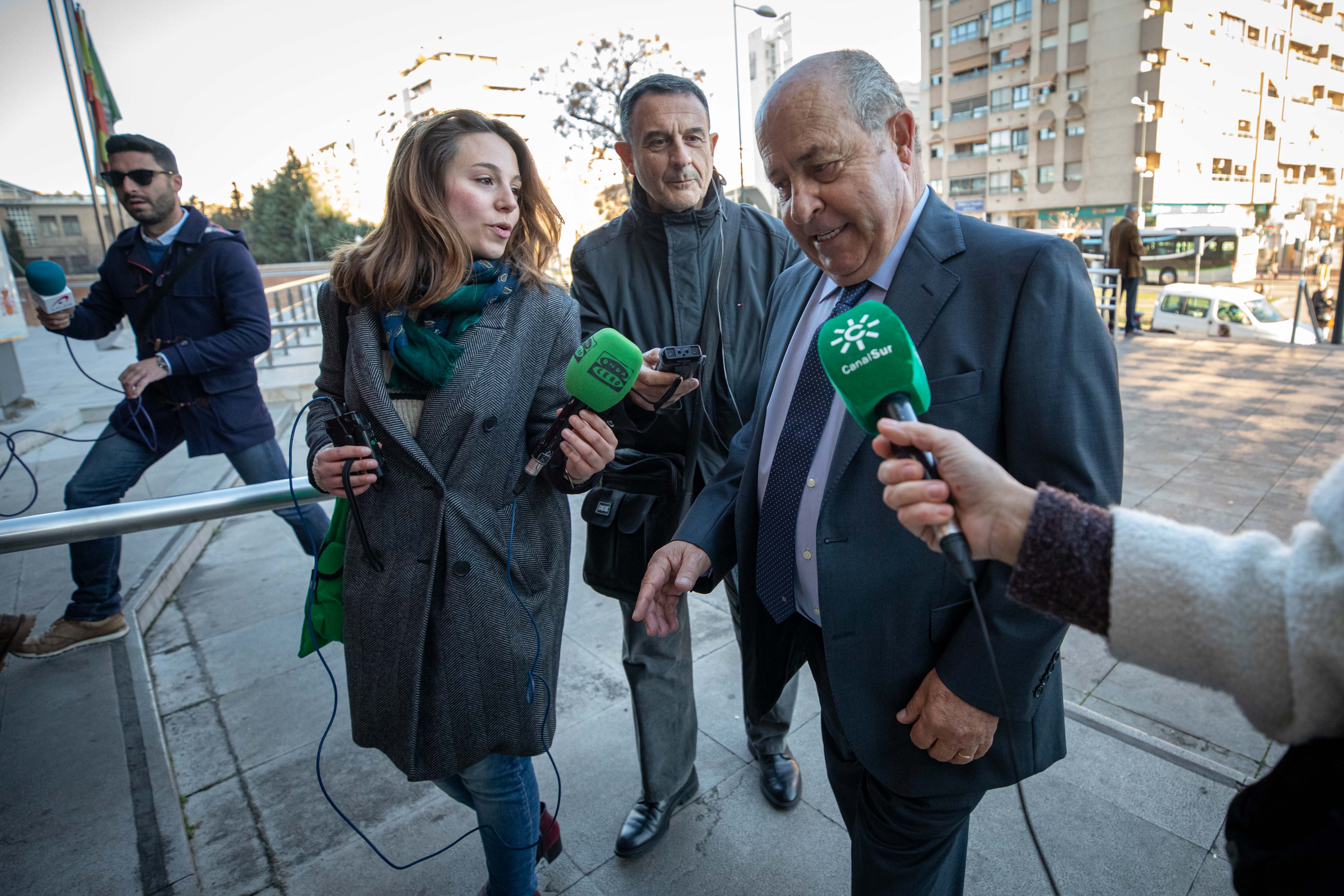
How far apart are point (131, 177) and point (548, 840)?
3334 millimetres

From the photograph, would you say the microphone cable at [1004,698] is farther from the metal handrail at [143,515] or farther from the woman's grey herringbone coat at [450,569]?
the metal handrail at [143,515]

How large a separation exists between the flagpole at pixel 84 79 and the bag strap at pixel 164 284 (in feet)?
25.9

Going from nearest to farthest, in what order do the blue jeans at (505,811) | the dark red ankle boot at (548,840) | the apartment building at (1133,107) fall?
the blue jeans at (505,811) < the dark red ankle boot at (548,840) < the apartment building at (1133,107)

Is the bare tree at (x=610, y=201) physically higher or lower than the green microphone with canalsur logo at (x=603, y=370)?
higher

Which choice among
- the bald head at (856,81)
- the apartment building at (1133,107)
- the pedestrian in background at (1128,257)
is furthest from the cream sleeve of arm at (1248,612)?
the apartment building at (1133,107)

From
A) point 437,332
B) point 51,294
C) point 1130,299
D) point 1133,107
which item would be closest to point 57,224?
point 51,294

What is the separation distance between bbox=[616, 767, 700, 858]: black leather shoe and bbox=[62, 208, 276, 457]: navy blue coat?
8.16 feet

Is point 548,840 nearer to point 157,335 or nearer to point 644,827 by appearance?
point 644,827

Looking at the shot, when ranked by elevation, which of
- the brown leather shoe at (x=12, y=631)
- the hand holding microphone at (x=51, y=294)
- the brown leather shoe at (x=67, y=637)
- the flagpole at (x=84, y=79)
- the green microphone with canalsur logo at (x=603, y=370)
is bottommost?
the brown leather shoe at (x=67, y=637)

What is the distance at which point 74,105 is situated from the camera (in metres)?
9.56

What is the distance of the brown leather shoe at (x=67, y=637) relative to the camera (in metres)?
3.36

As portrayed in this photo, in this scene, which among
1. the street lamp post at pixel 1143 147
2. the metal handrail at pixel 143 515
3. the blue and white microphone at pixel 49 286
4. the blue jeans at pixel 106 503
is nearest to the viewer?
the metal handrail at pixel 143 515

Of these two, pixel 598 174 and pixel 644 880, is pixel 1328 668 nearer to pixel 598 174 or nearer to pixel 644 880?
pixel 644 880

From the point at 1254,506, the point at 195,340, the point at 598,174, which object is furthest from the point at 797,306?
the point at 598,174
